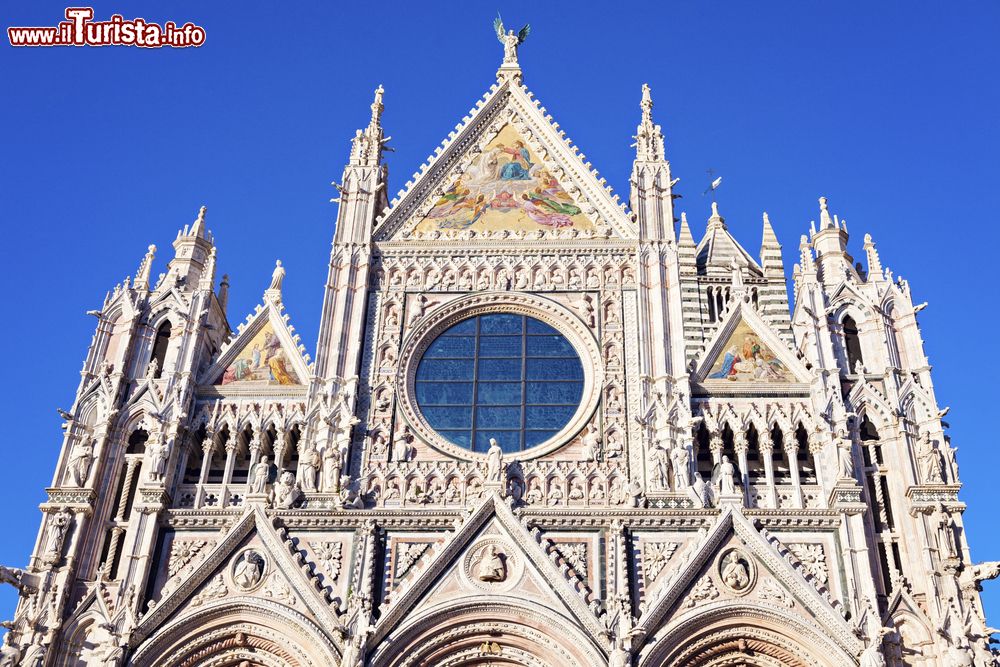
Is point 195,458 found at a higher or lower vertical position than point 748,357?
lower

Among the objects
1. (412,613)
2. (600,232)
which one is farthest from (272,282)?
(412,613)

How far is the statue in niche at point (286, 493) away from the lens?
2119 centimetres

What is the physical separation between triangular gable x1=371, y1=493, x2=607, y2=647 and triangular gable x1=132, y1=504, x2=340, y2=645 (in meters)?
1.03

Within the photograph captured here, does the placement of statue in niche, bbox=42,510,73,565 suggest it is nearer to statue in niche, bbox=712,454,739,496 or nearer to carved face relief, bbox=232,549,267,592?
carved face relief, bbox=232,549,267,592

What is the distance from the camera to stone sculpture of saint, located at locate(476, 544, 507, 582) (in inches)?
789

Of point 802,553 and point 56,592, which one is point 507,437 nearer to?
point 802,553

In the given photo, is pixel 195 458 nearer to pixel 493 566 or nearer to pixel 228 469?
pixel 228 469

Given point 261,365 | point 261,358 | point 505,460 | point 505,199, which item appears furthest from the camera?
point 505,199

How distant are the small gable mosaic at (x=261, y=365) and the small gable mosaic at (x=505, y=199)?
13.9 feet

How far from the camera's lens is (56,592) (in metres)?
20.5

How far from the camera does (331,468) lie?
2183 centimetres

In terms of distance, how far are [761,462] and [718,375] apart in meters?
1.90

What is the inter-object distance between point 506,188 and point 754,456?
8.31 meters

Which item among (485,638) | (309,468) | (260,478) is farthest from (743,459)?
(260,478)
